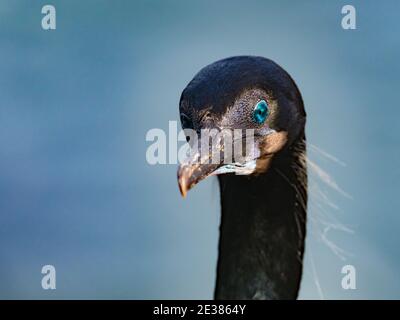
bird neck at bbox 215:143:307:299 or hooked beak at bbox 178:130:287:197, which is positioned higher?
hooked beak at bbox 178:130:287:197

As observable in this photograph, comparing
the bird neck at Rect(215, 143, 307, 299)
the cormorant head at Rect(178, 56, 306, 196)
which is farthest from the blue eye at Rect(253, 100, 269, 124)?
the bird neck at Rect(215, 143, 307, 299)

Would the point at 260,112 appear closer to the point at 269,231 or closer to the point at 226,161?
the point at 226,161

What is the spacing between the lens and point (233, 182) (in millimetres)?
1512

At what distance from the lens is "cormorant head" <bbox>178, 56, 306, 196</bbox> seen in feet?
4.24

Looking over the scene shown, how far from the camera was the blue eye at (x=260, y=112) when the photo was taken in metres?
1.33

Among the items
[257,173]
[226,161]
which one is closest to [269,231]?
[257,173]

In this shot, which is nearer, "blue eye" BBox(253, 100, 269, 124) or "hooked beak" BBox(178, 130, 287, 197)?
"hooked beak" BBox(178, 130, 287, 197)

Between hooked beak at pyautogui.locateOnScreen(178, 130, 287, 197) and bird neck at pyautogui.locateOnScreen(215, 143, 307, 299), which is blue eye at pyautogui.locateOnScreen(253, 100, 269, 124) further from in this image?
bird neck at pyautogui.locateOnScreen(215, 143, 307, 299)

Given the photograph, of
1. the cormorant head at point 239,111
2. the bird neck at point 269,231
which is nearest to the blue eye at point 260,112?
the cormorant head at point 239,111

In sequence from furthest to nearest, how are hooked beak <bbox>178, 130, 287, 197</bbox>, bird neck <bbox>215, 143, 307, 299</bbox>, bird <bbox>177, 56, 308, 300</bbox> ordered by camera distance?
1. bird neck <bbox>215, 143, 307, 299</bbox>
2. bird <bbox>177, 56, 308, 300</bbox>
3. hooked beak <bbox>178, 130, 287, 197</bbox>

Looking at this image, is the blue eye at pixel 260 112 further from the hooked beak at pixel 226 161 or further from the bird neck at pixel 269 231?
the bird neck at pixel 269 231

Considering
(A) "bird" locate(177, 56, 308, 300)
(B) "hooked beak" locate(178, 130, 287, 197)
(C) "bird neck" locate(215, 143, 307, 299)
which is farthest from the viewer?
(C) "bird neck" locate(215, 143, 307, 299)

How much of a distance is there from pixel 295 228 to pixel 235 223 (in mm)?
136
